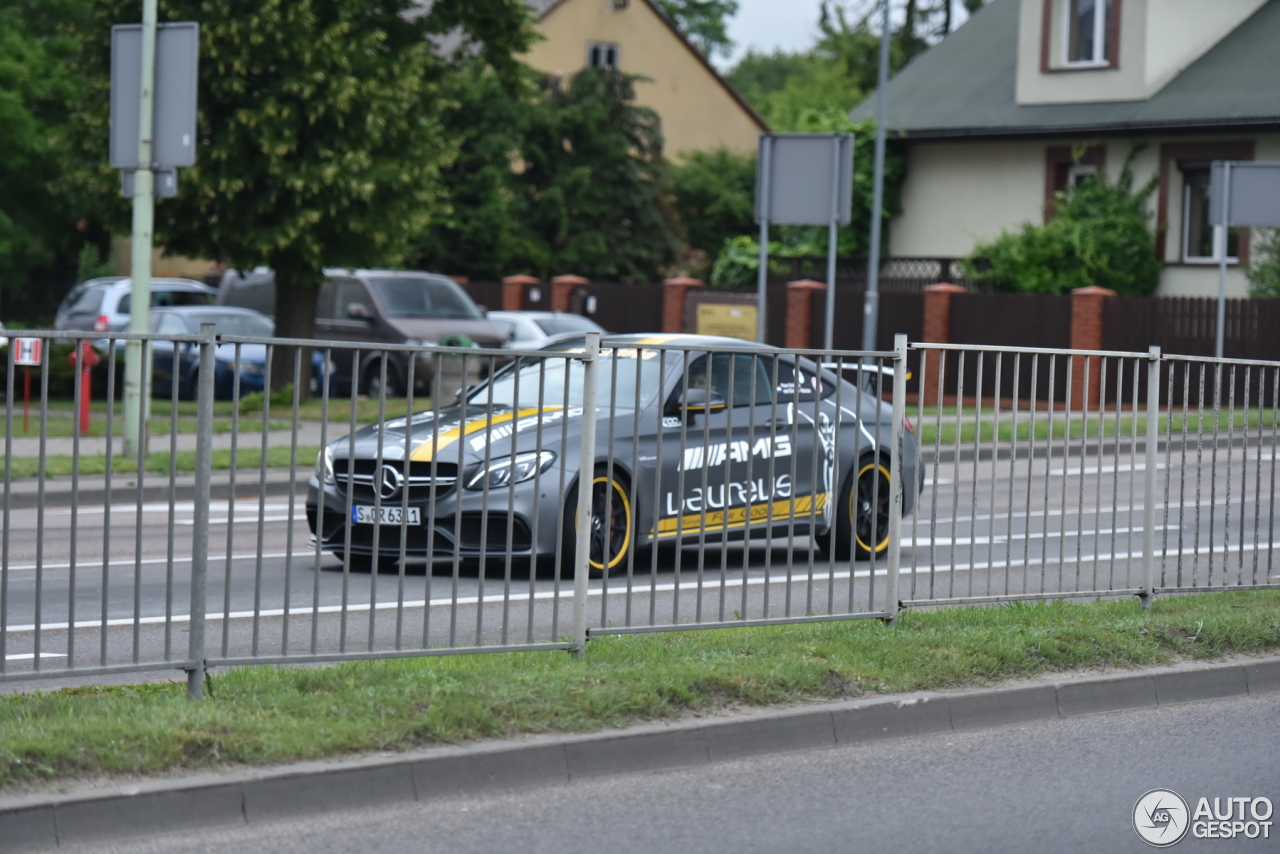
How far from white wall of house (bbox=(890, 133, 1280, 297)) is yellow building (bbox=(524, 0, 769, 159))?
772 inches

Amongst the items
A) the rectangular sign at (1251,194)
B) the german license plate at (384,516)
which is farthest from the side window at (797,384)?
the rectangular sign at (1251,194)

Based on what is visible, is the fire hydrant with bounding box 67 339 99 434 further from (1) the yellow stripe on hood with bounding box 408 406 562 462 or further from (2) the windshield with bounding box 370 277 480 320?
(2) the windshield with bounding box 370 277 480 320

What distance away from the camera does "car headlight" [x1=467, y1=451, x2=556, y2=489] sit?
261 inches

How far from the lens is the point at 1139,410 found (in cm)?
853

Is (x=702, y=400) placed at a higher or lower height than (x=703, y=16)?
lower

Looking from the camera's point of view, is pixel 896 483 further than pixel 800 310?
No

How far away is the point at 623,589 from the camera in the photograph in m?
7.31

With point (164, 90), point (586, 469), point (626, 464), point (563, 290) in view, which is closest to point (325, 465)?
point (586, 469)

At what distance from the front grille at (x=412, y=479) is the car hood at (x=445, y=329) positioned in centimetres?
2005

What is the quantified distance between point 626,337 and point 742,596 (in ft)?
13.3

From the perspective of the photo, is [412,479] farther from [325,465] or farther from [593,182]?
[593,182]

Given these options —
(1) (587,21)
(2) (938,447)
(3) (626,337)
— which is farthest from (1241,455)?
(1) (587,21)

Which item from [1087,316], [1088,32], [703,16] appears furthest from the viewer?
[703,16]

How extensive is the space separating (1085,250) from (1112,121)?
8.65 ft
